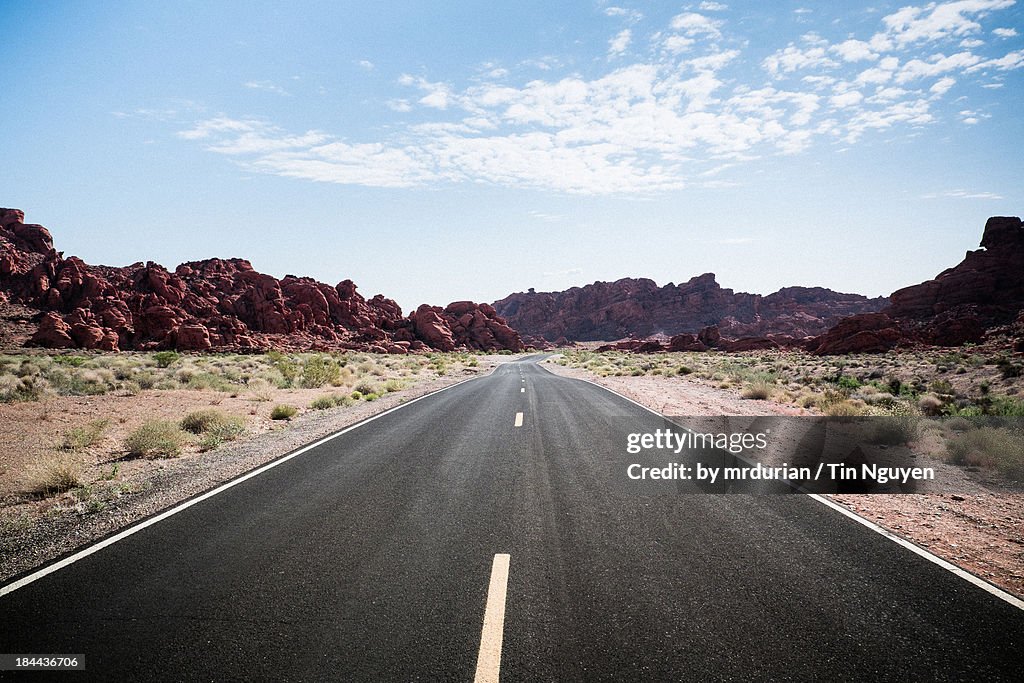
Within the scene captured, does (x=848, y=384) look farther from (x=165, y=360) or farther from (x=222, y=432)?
(x=165, y=360)

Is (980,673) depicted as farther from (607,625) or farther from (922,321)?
(922,321)

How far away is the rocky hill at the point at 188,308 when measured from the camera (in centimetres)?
5859

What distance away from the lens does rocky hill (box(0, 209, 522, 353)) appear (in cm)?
5859

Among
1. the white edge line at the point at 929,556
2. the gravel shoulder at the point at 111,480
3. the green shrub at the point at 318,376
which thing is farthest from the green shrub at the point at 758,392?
the green shrub at the point at 318,376

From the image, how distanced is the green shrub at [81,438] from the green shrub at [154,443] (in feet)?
2.20

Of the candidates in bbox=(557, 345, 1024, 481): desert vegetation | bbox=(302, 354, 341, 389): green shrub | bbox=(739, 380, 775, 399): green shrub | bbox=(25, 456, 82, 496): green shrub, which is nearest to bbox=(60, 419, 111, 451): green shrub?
bbox=(25, 456, 82, 496): green shrub

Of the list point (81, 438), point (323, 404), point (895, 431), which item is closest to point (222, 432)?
point (81, 438)

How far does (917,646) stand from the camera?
3285mm

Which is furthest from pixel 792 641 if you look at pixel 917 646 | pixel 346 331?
pixel 346 331

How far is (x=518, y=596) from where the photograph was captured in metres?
3.86

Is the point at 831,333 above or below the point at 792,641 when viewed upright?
above

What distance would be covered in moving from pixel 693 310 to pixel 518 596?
174 meters

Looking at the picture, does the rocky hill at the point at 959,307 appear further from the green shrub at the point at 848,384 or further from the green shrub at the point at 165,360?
the green shrub at the point at 165,360

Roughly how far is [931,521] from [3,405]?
19.9m
